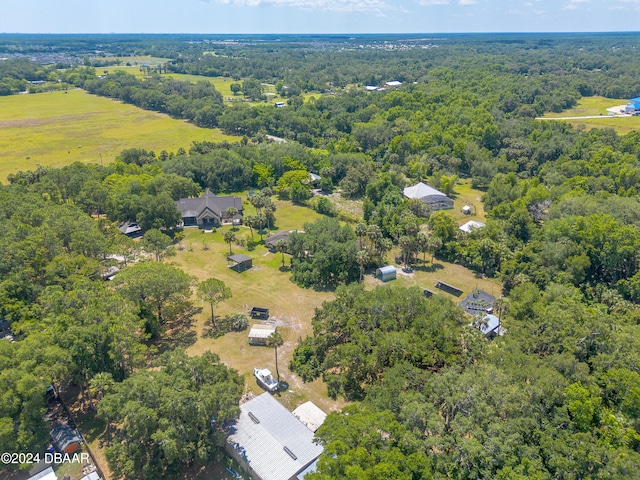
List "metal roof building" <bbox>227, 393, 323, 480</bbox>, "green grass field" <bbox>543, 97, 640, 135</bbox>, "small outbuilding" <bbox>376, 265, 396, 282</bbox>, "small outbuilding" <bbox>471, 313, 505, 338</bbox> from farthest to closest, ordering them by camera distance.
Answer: "green grass field" <bbox>543, 97, 640, 135</bbox>
"small outbuilding" <bbox>376, 265, 396, 282</bbox>
"small outbuilding" <bbox>471, 313, 505, 338</bbox>
"metal roof building" <bbox>227, 393, 323, 480</bbox>

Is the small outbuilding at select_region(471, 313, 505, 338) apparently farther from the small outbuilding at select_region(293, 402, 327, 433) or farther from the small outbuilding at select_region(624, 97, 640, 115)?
the small outbuilding at select_region(624, 97, 640, 115)

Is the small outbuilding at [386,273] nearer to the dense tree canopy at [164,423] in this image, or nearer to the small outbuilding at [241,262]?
the small outbuilding at [241,262]

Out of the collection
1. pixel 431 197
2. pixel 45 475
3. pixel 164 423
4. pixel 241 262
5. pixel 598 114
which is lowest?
pixel 241 262

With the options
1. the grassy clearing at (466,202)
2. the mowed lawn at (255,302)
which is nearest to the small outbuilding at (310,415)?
the mowed lawn at (255,302)

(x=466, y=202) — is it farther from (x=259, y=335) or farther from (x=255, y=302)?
(x=259, y=335)

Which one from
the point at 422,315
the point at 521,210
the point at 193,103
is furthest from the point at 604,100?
the point at 422,315

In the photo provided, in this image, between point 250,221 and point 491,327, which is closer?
point 491,327

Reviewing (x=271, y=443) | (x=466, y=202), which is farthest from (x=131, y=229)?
(x=466, y=202)

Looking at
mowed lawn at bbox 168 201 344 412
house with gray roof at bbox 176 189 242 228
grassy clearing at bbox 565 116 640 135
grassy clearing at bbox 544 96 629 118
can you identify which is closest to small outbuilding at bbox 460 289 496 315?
mowed lawn at bbox 168 201 344 412
